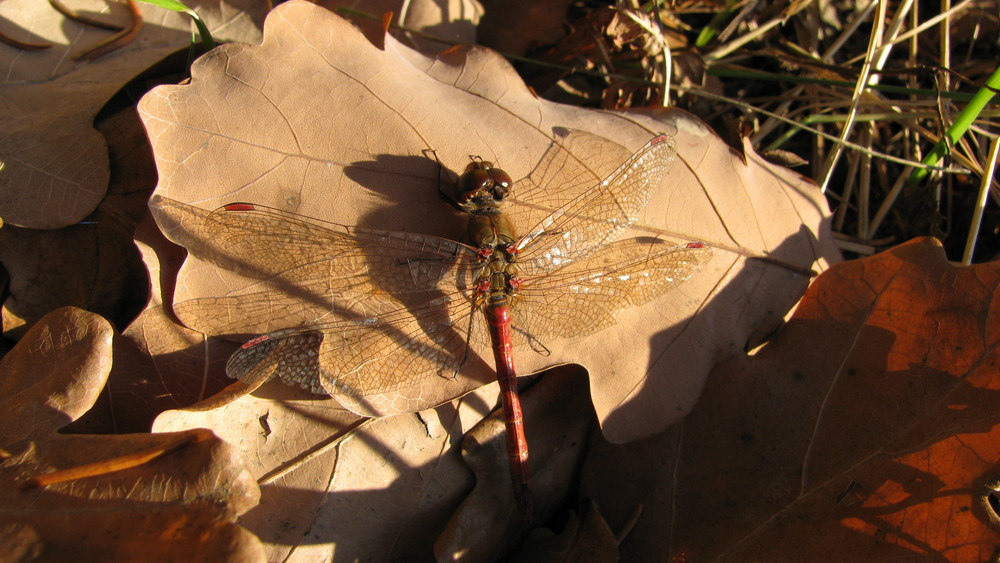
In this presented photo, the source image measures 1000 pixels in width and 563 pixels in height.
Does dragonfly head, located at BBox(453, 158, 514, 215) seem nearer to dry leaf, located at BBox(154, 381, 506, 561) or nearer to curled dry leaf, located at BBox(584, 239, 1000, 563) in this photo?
dry leaf, located at BBox(154, 381, 506, 561)

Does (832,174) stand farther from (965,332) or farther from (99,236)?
(99,236)

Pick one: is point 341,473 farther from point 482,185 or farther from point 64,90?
point 64,90

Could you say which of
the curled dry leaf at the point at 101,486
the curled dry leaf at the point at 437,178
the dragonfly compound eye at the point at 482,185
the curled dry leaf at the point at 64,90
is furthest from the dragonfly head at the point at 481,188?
the curled dry leaf at the point at 64,90

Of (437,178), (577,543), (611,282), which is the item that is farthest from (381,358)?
(577,543)

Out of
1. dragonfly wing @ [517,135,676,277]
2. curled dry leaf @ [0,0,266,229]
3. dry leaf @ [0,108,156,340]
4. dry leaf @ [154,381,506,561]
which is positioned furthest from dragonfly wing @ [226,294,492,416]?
curled dry leaf @ [0,0,266,229]

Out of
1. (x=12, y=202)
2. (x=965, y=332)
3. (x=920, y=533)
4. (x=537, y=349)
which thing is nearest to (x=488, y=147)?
(x=537, y=349)

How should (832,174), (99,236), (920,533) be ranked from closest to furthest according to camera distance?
(920,533) → (99,236) → (832,174)

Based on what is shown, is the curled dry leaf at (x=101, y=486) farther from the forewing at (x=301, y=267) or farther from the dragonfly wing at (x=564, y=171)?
the dragonfly wing at (x=564, y=171)
